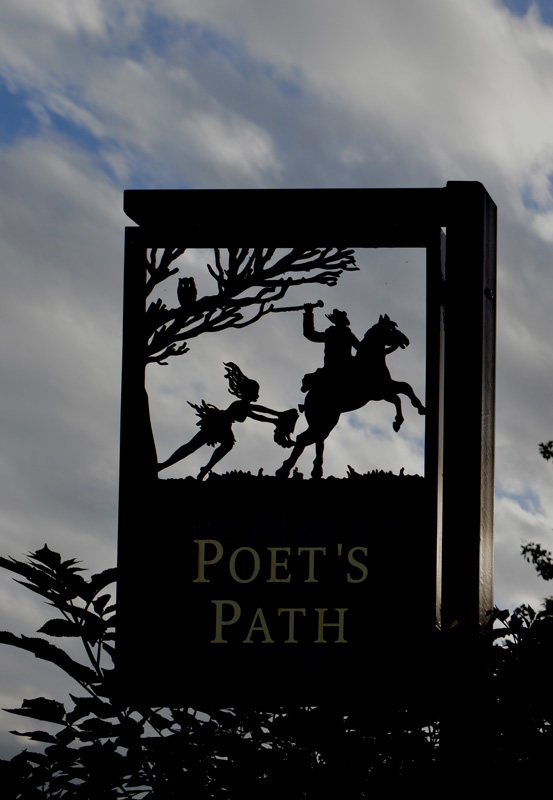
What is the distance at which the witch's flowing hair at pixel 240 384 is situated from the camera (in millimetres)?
5742

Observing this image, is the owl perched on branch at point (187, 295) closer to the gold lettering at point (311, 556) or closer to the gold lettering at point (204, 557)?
the gold lettering at point (204, 557)

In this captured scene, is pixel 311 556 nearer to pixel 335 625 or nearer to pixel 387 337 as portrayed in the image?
pixel 335 625

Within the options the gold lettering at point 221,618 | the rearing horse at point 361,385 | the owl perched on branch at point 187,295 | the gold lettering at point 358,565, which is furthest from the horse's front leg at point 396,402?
the gold lettering at point 221,618

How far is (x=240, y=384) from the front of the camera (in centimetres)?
575

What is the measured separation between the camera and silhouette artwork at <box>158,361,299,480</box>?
18.6 ft

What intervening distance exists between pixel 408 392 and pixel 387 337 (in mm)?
340

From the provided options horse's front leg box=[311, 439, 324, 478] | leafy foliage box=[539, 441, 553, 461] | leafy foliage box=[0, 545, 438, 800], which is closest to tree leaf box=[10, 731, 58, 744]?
leafy foliage box=[0, 545, 438, 800]

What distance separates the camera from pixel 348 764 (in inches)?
168

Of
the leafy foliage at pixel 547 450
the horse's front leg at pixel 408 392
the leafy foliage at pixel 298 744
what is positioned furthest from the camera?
the leafy foliage at pixel 547 450

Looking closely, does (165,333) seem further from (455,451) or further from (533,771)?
(533,771)

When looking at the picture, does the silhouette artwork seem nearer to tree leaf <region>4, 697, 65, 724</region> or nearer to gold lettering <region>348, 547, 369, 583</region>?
gold lettering <region>348, 547, 369, 583</region>

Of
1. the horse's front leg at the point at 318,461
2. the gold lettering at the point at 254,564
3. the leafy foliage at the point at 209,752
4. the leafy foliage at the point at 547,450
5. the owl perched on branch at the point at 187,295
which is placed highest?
the leafy foliage at the point at 547,450

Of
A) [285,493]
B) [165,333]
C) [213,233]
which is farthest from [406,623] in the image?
[213,233]

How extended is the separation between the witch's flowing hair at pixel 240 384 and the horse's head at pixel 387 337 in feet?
2.16
